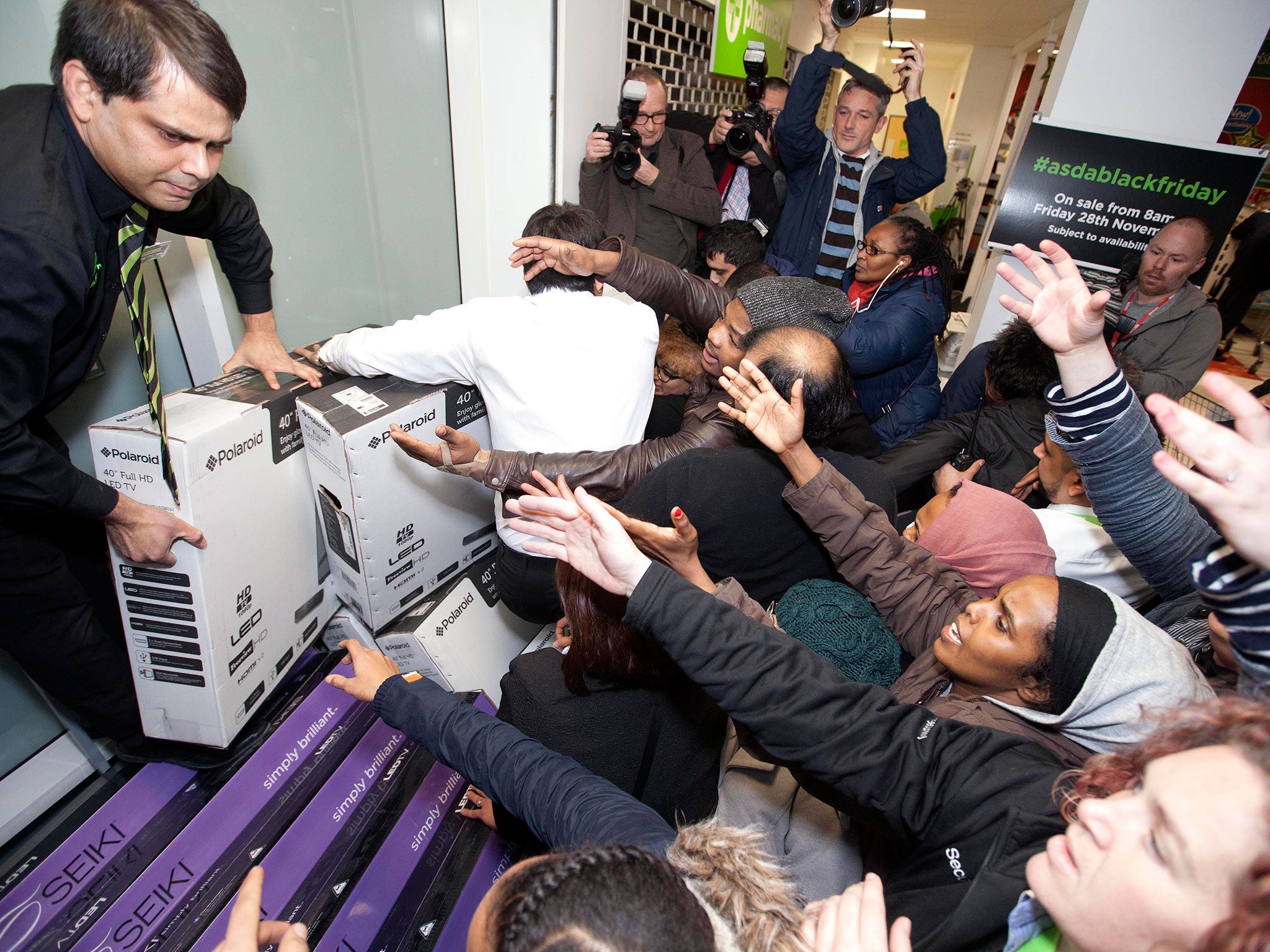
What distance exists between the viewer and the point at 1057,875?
2.00 feet

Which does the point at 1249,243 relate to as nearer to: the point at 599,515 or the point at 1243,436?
the point at 1243,436

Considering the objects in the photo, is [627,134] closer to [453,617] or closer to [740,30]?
[740,30]

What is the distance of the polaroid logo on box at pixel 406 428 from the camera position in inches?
57.5

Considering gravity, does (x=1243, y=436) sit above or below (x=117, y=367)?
above

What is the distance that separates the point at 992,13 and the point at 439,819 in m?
8.09

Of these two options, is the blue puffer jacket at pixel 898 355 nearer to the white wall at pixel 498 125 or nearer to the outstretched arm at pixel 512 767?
the white wall at pixel 498 125

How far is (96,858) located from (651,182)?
109 inches

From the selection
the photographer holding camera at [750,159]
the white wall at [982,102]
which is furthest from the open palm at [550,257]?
the white wall at [982,102]

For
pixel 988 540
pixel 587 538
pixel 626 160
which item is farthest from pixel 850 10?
pixel 587 538

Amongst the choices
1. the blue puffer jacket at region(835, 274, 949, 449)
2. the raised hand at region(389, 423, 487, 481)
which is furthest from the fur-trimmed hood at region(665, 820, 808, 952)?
the blue puffer jacket at region(835, 274, 949, 449)

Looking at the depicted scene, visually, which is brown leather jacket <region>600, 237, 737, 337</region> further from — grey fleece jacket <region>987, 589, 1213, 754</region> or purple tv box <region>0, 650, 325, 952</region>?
purple tv box <region>0, 650, 325, 952</region>

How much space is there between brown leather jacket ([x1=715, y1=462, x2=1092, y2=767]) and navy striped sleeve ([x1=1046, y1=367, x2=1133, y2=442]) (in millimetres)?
363

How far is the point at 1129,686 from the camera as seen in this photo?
0.87 metres

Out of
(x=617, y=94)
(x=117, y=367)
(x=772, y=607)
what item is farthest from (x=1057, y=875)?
(x=617, y=94)
